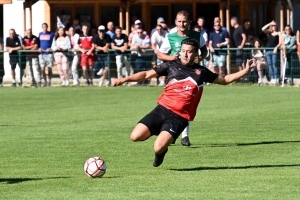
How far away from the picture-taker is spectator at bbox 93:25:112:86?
2684cm

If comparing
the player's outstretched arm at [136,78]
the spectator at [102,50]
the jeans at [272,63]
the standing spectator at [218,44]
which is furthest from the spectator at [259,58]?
the player's outstretched arm at [136,78]

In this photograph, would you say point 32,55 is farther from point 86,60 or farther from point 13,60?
point 86,60

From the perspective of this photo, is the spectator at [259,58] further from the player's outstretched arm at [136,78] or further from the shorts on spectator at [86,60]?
the player's outstretched arm at [136,78]

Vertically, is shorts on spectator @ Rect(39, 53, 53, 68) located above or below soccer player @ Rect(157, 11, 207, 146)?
below

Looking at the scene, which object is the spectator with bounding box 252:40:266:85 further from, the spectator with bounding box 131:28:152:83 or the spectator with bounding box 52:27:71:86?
the spectator with bounding box 52:27:71:86

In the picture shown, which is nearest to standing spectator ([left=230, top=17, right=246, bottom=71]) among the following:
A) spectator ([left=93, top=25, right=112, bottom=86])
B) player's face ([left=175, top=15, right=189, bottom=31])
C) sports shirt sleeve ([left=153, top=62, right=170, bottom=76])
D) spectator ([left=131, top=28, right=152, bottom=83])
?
spectator ([left=131, top=28, right=152, bottom=83])

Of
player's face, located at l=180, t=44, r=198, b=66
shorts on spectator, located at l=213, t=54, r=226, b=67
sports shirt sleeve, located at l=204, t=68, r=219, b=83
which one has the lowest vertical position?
shorts on spectator, located at l=213, t=54, r=226, b=67

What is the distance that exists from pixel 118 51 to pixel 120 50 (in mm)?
104

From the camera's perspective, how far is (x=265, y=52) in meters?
26.2

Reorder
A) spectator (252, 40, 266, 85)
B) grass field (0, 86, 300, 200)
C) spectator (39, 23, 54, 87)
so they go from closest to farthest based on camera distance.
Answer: grass field (0, 86, 300, 200)
spectator (252, 40, 266, 85)
spectator (39, 23, 54, 87)

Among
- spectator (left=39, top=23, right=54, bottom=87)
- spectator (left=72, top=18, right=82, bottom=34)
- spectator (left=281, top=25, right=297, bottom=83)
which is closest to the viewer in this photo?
spectator (left=281, top=25, right=297, bottom=83)

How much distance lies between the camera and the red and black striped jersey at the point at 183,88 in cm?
1064

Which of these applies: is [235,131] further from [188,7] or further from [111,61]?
[188,7]

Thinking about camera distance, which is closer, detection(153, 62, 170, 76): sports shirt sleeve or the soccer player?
detection(153, 62, 170, 76): sports shirt sleeve
